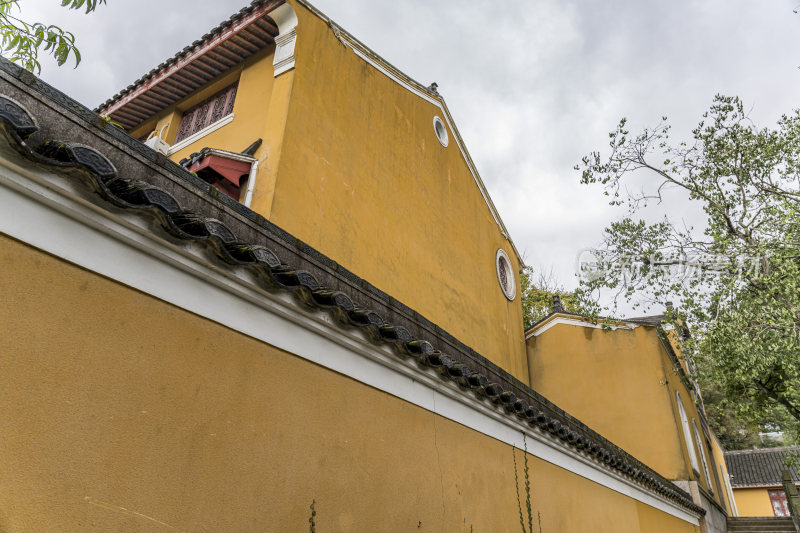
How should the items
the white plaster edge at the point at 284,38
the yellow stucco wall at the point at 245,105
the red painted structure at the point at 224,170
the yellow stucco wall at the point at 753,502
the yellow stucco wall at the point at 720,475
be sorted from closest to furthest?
the red painted structure at the point at 224,170 < the white plaster edge at the point at 284,38 < the yellow stucco wall at the point at 245,105 < the yellow stucco wall at the point at 720,475 < the yellow stucco wall at the point at 753,502

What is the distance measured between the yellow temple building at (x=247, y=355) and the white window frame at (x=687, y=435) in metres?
5.35

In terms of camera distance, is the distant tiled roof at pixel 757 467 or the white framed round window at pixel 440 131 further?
the distant tiled roof at pixel 757 467

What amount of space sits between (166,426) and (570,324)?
11.5 meters

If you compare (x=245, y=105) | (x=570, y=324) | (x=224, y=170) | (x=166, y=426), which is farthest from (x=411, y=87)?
(x=166, y=426)

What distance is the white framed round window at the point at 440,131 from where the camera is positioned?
32.9 feet

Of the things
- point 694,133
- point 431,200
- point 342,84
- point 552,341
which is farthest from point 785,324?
point 342,84

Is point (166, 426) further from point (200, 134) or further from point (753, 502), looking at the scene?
point (753, 502)

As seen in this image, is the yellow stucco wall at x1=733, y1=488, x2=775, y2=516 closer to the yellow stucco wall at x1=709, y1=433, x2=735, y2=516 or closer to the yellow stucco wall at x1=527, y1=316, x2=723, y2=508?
the yellow stucco wall at x1=709, y1=433, x2=735, y2=516

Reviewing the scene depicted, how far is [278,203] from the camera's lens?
5.45 metres

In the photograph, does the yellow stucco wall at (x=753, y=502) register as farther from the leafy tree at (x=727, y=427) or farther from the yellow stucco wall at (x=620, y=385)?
the yellow stucco wall at (x=620, y=385)

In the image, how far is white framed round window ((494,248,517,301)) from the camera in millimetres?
11562

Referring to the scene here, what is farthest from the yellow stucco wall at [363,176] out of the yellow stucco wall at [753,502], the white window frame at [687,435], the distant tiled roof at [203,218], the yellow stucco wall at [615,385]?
the yellow stucco wall at [753,502]

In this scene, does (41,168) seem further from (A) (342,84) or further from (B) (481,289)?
(B) (481,289)

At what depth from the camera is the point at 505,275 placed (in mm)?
11977
